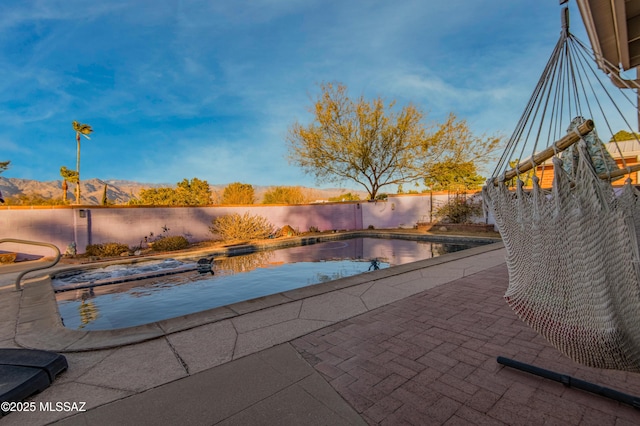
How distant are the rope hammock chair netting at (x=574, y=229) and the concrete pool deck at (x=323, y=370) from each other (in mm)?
431

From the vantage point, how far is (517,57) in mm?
10250

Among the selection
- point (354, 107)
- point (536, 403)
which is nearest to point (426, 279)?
point (536, 403)

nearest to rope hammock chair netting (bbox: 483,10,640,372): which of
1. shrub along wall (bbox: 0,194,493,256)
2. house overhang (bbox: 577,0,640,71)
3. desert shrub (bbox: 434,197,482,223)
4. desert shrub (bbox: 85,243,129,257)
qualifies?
house overhang (bbox: 577,0,640,71)

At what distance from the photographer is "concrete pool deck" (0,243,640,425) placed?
5.41 ft

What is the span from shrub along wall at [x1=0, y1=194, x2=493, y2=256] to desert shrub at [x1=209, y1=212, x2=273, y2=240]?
1.42ft

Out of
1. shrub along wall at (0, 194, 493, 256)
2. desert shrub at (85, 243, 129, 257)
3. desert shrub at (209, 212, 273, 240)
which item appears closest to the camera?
shrub along wall at (0, 194, 493, 256)

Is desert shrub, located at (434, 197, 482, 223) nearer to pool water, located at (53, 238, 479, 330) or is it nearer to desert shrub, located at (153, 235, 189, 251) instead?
pool water, located at (53, 238, 479, 330)

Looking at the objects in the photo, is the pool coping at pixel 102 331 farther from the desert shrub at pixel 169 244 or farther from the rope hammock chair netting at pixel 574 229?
the desert shrub at pixel 169 244

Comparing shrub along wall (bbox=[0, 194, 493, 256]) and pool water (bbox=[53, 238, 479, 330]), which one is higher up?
shrub along wall (bbox=[0, 194, 493, 256])

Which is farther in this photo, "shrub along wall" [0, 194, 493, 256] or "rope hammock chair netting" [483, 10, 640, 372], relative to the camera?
"shrub along wall" [0, 194, 493, 256]

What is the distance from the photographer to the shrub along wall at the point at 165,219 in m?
8.99

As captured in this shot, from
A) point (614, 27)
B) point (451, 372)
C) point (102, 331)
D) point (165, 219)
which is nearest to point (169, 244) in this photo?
point (165, 219)

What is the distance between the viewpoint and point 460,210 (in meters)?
14.2

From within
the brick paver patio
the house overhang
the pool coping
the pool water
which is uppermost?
the house overhang
